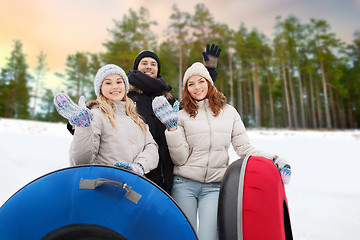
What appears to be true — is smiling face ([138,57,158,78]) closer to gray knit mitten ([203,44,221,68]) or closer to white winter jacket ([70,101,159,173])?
gray knit mitten ([203,44,221,68])

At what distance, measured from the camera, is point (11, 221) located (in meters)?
0.86

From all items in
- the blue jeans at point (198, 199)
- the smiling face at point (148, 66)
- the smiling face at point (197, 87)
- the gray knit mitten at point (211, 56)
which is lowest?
the blue jeans at point (198, 199)

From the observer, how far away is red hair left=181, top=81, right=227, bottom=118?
1.98 m

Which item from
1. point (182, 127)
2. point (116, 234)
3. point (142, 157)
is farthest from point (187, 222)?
point (182, 127)

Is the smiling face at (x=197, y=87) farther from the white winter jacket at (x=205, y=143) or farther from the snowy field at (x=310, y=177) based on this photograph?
the snowy field at (x=310, y=177)

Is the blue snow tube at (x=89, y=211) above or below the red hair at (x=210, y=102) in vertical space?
below

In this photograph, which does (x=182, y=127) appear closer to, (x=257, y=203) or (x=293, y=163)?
(x=257, y=203)

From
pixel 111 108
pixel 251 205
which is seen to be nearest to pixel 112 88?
pixel 111 108

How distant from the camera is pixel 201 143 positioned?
1864mm

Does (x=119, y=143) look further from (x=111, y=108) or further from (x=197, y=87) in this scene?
(x=197, y=87)

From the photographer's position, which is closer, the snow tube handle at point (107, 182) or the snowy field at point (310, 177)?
the snow tube handle at point (107, 182)

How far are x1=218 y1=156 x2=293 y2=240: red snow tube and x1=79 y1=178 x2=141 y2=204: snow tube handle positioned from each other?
0.56 metres

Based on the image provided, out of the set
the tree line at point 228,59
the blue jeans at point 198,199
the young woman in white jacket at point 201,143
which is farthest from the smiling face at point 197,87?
the tree line at point 228,59

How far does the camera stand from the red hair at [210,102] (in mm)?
1976
